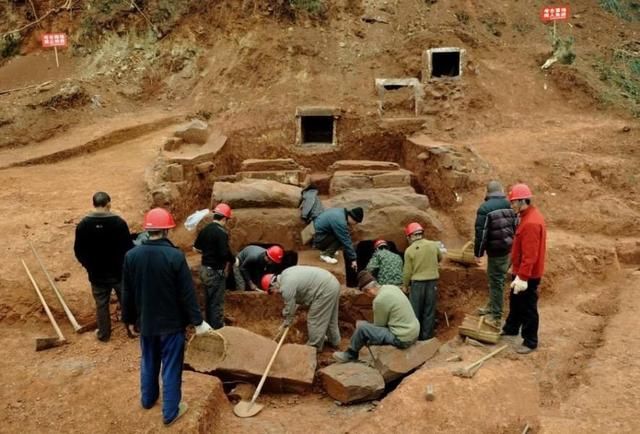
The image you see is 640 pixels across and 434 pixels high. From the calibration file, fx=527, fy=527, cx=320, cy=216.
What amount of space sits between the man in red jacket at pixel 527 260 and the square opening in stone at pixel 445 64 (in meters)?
8.75

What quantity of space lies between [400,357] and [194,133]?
745 cm

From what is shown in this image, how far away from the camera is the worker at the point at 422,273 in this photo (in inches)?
256

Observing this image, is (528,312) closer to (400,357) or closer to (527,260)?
(527,260)

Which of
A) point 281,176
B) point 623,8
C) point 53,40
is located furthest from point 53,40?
point 623,8

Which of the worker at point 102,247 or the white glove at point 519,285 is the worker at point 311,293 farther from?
the white glove at point 519,285

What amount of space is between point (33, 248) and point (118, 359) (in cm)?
248

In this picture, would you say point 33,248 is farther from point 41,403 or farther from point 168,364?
point 168,364

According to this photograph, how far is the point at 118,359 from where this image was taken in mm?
5617

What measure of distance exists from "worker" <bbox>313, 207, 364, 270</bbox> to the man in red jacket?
106 inches

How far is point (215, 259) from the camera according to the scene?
649cm

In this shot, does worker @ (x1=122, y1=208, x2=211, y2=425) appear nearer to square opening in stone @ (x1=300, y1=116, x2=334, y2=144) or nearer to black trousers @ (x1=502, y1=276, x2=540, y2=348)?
black trousers @ (x1=502, y1=276, x2=540, y2=348)

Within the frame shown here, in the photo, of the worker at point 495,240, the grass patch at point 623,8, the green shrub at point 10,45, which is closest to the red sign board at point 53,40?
the green shrub at point 10,45

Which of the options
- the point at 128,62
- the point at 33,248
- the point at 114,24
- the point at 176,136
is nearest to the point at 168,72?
the point at 128,62

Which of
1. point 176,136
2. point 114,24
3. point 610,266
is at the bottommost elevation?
point 610,266
